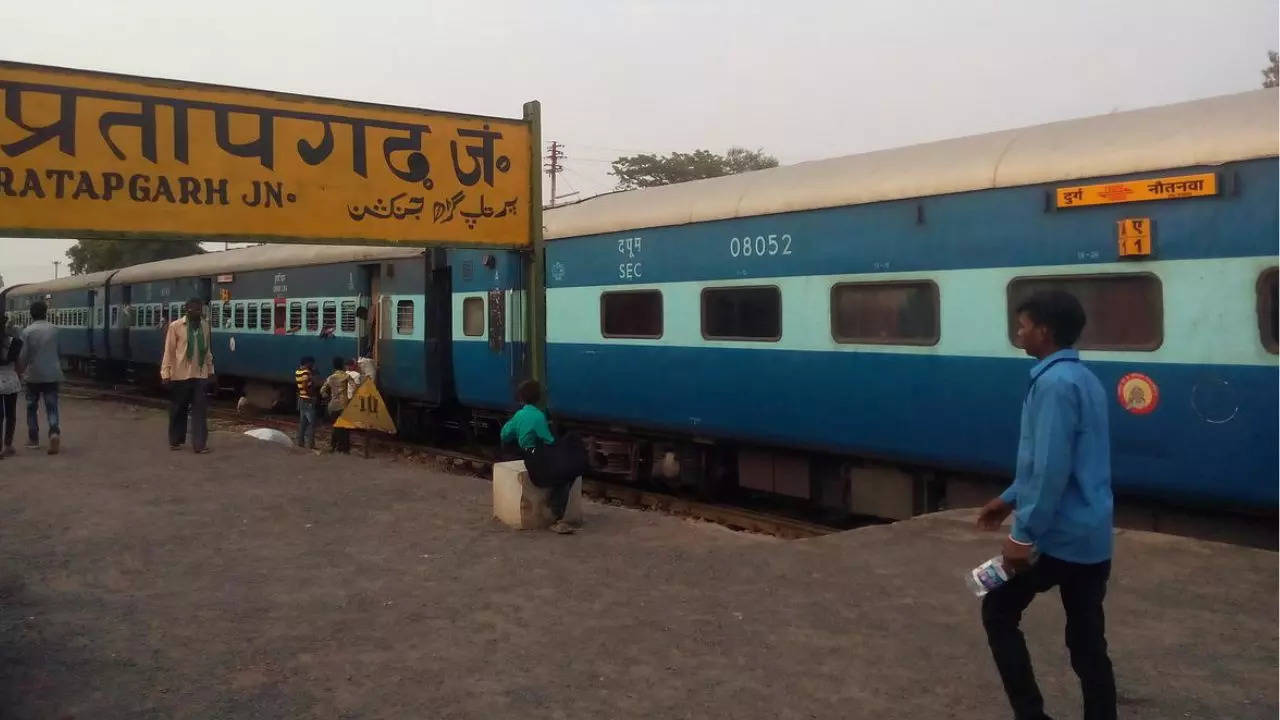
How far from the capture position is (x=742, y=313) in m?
8.18

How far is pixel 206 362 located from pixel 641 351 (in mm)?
5014

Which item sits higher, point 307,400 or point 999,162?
point 999,162

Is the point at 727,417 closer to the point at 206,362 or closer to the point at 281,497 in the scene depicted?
the point at 281,497

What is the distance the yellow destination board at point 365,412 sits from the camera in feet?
38.7

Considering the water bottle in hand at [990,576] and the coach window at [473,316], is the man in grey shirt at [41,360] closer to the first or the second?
the coach window at [473,316]

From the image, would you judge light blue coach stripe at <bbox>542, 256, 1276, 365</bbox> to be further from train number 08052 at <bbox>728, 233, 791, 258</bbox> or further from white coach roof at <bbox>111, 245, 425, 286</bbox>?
white coach roof at <bbox>111, 245, 425, 286</bbox>

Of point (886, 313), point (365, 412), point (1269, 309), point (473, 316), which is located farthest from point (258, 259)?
point (1269, 309)

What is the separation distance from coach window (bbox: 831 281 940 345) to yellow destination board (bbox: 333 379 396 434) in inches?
263

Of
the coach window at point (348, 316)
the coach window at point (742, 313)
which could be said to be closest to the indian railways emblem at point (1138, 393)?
the coach window at point (742, 313)

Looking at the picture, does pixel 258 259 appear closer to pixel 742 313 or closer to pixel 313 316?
pixel 313 316

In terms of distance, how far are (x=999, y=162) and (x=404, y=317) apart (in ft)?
27.3

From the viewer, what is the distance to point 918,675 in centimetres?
421

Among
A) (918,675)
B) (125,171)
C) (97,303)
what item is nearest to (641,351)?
(125,171)

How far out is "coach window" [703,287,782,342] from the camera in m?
7.91
